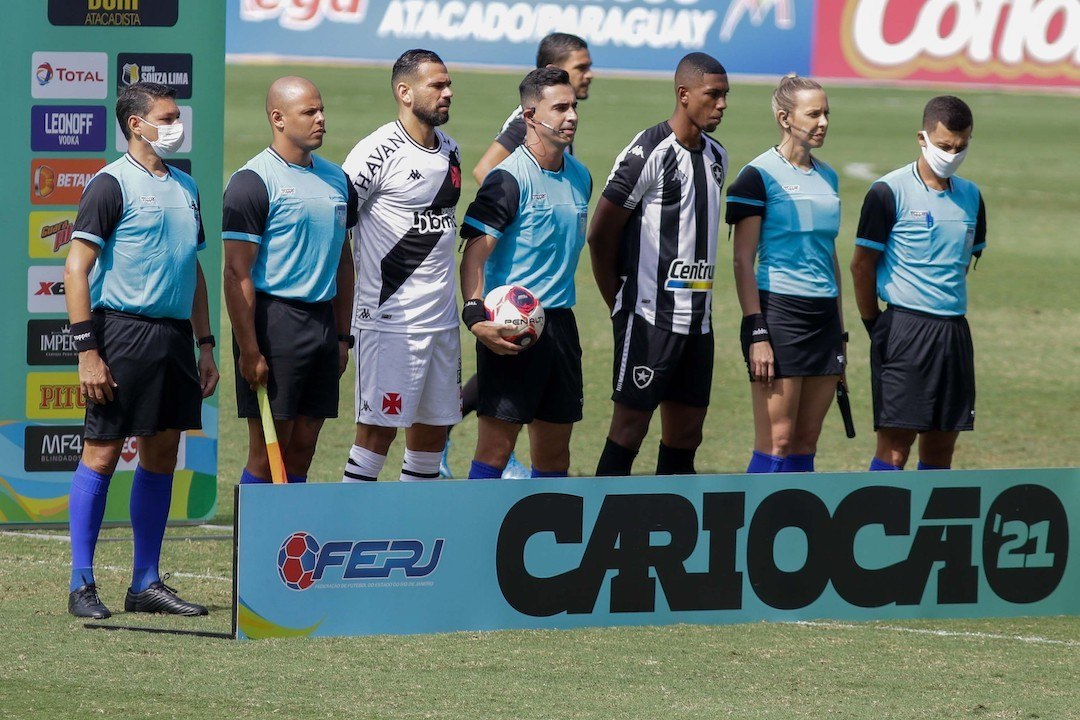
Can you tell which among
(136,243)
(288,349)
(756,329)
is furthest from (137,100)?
(756,329)

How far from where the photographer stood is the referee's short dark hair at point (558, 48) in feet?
25.0

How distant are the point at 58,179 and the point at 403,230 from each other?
1904 millimetres

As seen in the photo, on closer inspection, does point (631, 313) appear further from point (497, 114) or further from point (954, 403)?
point (497, 114)

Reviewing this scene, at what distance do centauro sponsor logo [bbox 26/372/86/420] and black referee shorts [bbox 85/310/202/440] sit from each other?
1585 millimetres

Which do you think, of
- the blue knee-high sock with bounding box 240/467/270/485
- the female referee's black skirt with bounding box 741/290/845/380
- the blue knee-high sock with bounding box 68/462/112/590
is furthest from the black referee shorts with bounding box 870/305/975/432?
the blue knee-high sock with bounding box 68/462/112/590

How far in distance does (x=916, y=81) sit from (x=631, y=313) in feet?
55.6

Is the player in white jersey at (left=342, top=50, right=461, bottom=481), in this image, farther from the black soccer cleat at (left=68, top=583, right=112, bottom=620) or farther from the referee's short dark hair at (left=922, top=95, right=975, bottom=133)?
the referee's short dark hair at (left=922, top=95, right=975, bottom=133)

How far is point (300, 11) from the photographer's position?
20922 millimetres

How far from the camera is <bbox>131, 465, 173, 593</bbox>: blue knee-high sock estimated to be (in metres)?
5.97

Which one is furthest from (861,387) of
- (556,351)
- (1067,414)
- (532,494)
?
(532,494)

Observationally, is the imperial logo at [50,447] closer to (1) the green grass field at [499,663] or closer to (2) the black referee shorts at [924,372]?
(1) the green grass field at [499,663]

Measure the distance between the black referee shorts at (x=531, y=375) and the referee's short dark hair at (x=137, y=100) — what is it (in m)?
1.49

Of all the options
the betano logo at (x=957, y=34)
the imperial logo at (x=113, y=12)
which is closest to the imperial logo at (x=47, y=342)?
the imperial logo at (x=113, y=12)

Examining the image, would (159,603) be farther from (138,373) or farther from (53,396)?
(53,396)
